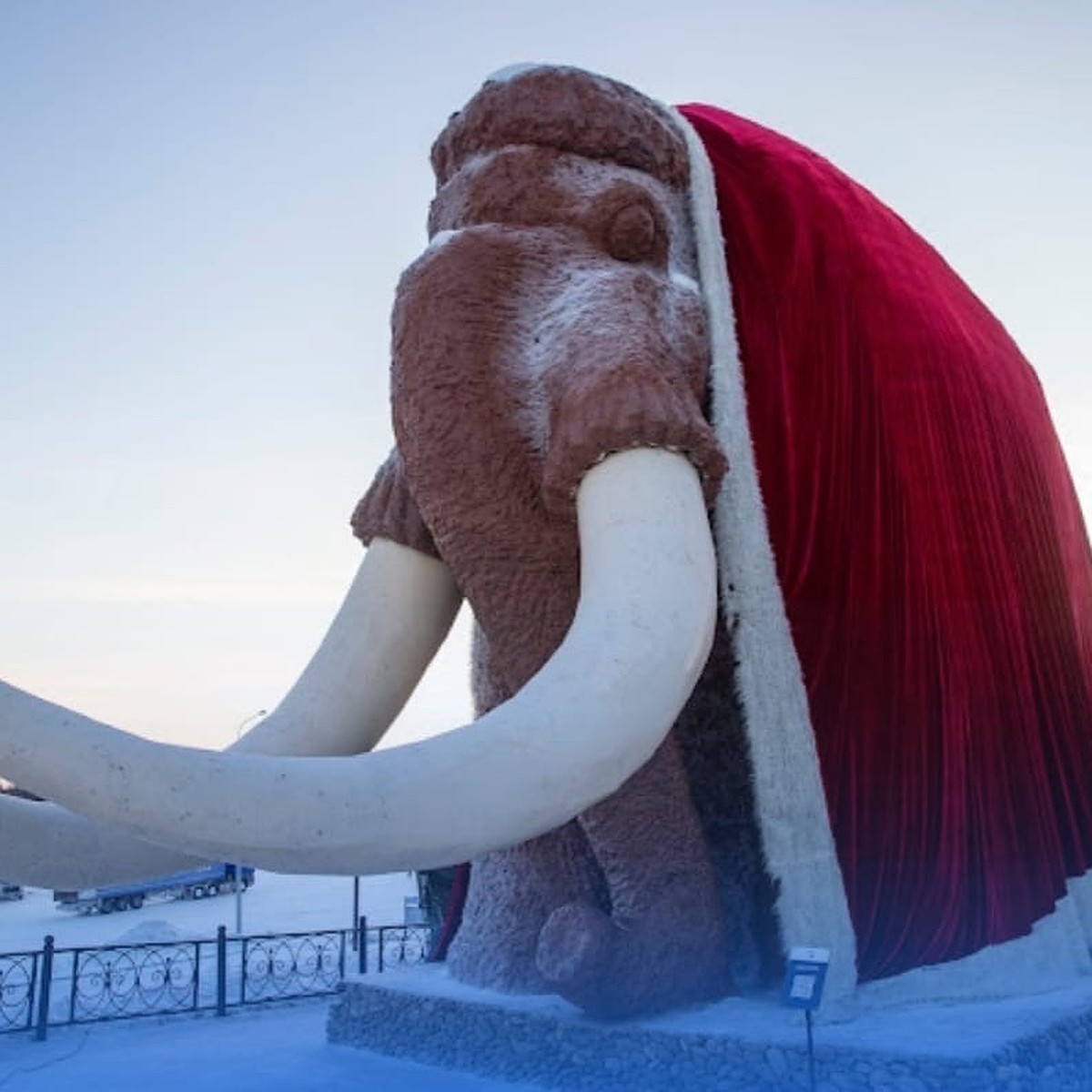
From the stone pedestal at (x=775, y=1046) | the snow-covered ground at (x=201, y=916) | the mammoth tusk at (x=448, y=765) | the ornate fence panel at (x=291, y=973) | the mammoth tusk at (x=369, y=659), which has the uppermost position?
the mammoth tusk at (x=369, y=659)

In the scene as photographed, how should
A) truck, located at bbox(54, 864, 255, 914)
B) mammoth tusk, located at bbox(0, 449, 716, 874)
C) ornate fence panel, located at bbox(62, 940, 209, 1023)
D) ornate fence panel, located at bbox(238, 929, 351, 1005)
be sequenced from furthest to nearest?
truck, located at bbox(54, 864, 255, 914), ornate fence panel, located at bbox(238, 929, 351, 1005), ornate fence panel, located at bbox(62, 940, 209, 1023), mammoth tusk, located at bbox(0, 449, 716, 874)

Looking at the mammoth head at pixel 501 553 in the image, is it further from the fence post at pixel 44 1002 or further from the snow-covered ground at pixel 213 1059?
the fence post at pixel 44 1002

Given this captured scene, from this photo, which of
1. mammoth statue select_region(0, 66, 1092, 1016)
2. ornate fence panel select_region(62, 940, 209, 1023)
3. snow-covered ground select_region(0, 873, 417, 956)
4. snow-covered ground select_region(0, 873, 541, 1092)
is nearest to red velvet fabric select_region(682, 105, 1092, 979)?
mammoth statue select_region(0, 66, 1092, 1016)

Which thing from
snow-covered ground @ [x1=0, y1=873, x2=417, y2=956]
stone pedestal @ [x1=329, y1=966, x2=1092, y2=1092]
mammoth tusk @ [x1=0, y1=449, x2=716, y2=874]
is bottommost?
snow-covered ground @ [x1=0, y1=873, x2=417, y2=956]

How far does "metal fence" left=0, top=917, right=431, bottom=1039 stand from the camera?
693 centimetres

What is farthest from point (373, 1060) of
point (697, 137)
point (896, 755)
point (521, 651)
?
point (697, 137)

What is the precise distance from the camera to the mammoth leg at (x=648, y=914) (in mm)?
3578

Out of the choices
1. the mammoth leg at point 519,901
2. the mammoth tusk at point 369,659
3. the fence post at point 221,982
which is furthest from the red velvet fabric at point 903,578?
the fence post at point 221,982

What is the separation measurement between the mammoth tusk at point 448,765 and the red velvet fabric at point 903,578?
1.22 m

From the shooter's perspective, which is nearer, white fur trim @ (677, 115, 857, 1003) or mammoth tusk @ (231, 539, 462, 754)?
white fur trim @ (677, 115, 857, 1003)

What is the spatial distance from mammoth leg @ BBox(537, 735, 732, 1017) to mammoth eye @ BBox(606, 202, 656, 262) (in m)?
1.62

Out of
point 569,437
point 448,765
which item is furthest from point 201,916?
point 448,765

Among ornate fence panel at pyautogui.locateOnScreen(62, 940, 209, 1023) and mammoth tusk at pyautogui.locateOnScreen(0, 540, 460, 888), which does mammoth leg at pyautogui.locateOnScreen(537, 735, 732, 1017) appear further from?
ornate fence panel at pyautogui.locateOnScreen(62, 940, 209, 1023)

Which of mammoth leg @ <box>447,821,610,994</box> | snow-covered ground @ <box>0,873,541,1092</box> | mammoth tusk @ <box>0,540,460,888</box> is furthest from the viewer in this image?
snow-covered ground @ <box>0,873,541,1092</box>
